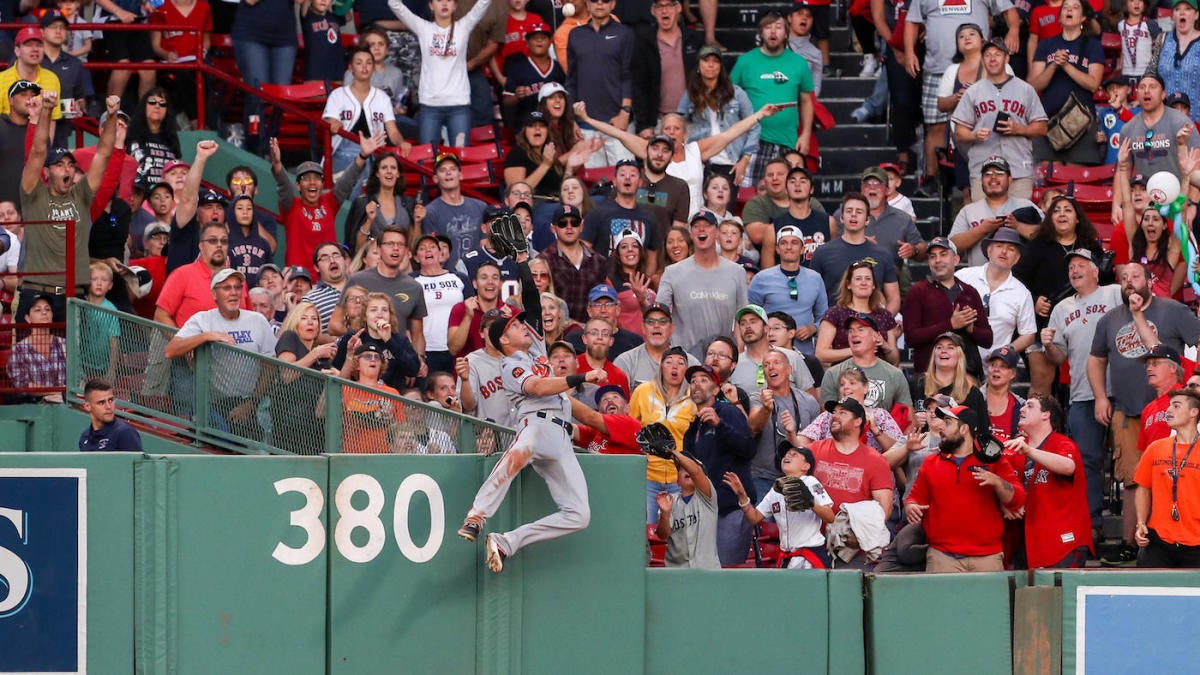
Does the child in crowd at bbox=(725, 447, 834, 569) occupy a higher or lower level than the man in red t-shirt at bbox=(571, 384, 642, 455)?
lower

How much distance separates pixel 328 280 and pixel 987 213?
603 centimetres

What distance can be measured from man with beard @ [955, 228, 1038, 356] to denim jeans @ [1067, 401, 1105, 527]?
89 centimetres

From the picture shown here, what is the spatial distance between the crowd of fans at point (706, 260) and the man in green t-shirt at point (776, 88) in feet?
0.11

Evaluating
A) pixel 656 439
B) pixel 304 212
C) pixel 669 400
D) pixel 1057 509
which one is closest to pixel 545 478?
pixel 656 439

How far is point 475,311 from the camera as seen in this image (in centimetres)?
1552

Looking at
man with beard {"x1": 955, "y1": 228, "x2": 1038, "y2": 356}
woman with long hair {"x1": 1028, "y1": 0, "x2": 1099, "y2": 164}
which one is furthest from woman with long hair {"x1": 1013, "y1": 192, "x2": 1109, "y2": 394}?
woman with long hair {"x1": 1028, "y1": 0, "x2": 1099, "y2": 164}

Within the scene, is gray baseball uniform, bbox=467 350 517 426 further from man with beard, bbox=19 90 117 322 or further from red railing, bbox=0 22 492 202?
red railing, bbox=0 22 492 202

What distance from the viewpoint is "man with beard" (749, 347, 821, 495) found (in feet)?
46.4

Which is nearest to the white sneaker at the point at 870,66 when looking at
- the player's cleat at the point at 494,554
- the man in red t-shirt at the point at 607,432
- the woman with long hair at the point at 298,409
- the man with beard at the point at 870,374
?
the man with beard at the point at 870,374

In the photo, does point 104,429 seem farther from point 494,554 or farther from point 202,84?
point 202,84

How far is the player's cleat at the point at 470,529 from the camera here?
11.0 meters

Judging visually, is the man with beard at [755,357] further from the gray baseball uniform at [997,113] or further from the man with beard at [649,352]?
the gray baseball uniform at [997,113]

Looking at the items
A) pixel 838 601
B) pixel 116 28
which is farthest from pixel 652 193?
pixel 838 601

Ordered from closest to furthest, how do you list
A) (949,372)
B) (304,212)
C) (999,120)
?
(949,372) < (304,212) < (999,120)
